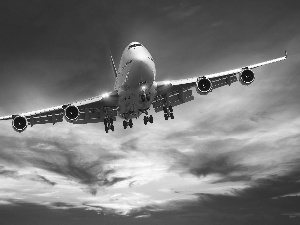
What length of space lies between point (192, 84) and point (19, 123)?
66.1ft

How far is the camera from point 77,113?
36.5 metres

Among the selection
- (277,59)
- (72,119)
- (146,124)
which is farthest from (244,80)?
(72,119)

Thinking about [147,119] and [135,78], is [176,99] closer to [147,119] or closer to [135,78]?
[147,119]

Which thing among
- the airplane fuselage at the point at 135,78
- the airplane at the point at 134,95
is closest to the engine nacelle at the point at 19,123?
the airplane at the point at 134,95

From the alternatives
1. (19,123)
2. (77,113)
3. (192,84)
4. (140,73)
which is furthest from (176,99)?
(19,123)

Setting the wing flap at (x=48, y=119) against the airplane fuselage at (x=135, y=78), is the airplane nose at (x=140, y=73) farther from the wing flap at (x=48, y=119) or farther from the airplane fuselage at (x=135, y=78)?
the wing flap at (x=48, y=119)

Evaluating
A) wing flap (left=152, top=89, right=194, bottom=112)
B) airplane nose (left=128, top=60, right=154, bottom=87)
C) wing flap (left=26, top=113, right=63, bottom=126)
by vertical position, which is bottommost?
airplane nose (left=128, top=60, right=154, bottom=87)

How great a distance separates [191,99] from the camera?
1711 inches

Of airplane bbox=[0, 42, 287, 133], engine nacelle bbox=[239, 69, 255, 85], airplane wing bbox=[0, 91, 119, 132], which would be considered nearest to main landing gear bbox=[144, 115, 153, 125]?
airplane bbox=[0, 42, 287, 133]

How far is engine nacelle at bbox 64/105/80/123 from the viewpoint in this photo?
3631cm

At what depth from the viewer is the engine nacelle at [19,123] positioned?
36159 millimetres

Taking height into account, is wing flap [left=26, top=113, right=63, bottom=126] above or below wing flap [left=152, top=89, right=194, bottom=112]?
below

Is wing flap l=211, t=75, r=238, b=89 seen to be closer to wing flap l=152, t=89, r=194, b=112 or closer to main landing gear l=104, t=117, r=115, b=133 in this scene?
wing flap l=152, t=89, r=194, b=112

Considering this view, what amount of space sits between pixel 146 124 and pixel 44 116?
42.3ft
